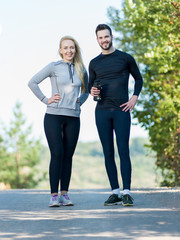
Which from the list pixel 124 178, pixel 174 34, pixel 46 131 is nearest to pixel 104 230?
pixel 124 178

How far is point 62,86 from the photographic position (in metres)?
6.52

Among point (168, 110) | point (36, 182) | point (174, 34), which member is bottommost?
point (36, 182)

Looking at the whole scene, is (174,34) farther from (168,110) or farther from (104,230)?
(104,230)

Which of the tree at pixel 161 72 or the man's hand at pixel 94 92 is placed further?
the tree at pixel 161 72

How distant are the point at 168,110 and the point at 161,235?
723 cm

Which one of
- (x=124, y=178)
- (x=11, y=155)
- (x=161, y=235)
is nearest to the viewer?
(x=161, y=235)

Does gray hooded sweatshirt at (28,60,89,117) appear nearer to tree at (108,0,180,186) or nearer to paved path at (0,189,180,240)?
paved path at (0,189,180,240)

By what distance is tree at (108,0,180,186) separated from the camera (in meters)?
9.89

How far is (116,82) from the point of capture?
6320 millimetres

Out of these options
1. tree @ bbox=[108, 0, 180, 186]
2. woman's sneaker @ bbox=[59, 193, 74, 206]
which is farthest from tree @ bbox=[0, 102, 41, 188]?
woman's sneaker @ bbox=[59, 193, 74, 206]

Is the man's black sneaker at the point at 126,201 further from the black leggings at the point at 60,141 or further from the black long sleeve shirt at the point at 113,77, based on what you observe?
the black long sleeve shirt at the point at 113,77

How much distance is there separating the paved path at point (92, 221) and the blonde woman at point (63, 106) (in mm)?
472

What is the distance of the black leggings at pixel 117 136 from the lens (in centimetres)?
629

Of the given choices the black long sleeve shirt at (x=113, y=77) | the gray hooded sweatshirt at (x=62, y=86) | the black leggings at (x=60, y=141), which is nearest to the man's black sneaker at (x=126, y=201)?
the black leggings at (x=60, y=141)
